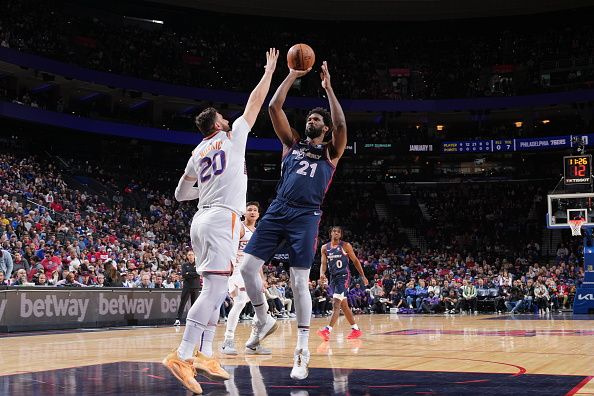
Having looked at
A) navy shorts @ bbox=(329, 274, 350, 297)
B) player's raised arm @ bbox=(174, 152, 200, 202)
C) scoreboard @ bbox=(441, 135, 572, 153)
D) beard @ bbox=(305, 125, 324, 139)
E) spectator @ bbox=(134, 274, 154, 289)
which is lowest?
spectator @ bbox=(134, 274, 154, 289)

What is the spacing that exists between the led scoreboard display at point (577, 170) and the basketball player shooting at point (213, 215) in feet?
63.6

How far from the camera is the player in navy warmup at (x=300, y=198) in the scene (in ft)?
21.9

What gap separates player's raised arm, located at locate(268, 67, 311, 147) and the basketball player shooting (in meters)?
0.31

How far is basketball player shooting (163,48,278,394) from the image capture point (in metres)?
5.90

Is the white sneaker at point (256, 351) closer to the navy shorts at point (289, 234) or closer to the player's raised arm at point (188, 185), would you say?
the navy shorts at point (289, 234)

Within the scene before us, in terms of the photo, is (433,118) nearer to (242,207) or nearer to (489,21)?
(489,21)

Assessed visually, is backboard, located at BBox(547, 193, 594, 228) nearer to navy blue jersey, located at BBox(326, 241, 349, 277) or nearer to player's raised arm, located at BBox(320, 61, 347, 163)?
navy blue jersey, located at BBox(326, 241, 349, 277)

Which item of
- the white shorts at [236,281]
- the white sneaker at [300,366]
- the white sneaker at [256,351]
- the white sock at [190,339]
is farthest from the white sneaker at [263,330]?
the white sock at [190,339]

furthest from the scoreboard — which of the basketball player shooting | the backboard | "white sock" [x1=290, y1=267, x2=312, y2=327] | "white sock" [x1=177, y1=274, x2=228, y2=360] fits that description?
"white sock" [x1=177, y1=274, x2=228, y2=360]

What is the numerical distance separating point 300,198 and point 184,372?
2.04 meters

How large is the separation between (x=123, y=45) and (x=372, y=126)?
50.3ft

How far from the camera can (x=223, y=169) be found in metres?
6.17

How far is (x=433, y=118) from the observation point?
142 feet

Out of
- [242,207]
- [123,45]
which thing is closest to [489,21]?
[123,45]
